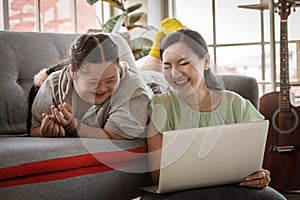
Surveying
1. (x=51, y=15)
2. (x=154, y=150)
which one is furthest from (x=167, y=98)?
(x=51, y=15)

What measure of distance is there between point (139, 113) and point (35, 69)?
0.62 metres

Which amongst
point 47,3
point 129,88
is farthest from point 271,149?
point 47,3

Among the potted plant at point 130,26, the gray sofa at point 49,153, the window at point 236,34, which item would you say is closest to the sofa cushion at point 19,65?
the gray sofa at point 49,153

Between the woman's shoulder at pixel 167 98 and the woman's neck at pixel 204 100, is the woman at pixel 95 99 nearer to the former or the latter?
the woman's shoulder at pixel 167 98

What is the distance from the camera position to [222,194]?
1831 millimetres

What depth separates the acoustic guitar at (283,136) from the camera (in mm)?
3113

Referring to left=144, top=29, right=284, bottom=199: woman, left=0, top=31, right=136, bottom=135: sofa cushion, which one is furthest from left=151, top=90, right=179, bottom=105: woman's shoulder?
left=0, top=31, right=136, bottom=135: sofa cushion

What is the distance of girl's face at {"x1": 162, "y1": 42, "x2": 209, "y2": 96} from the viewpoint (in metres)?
1.96

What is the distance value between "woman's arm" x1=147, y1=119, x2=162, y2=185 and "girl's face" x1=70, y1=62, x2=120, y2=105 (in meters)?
0.20

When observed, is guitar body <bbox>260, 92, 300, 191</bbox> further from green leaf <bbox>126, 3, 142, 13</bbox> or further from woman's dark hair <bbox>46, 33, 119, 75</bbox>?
woman's dark hair <bbox>46, 33, 119, 75</bbox>

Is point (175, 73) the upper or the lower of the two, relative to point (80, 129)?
upper

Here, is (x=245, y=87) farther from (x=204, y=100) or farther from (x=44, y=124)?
(x=44, y=124)

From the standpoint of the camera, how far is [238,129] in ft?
5.79

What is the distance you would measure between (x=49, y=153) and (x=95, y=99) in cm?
35
